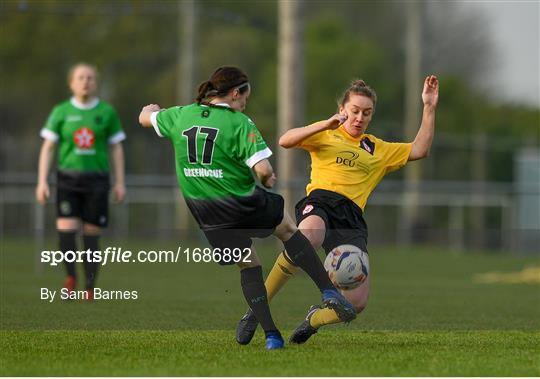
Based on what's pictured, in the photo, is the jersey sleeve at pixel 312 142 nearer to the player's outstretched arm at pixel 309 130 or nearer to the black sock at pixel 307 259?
the player's outstretched arm at pixel 309 130

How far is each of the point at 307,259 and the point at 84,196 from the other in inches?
174

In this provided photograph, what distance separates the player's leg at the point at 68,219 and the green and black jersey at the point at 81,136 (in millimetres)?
127

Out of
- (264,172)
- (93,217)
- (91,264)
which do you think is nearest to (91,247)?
(91,264)

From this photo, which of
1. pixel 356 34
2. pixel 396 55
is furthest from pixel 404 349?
pixel 356 34

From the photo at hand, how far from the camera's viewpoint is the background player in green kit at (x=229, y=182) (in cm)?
758

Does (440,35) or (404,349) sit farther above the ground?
(440,35)

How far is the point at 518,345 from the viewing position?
815cm

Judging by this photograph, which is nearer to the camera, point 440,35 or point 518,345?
point 518,345

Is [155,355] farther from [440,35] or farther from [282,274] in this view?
[440,35]

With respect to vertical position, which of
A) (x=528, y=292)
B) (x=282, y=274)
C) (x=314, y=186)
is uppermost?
(x=314, y=186)

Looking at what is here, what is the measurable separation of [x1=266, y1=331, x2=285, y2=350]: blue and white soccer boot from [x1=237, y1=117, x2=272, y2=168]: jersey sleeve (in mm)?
1009

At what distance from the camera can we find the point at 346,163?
332 inches

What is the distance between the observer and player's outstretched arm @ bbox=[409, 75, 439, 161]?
848 centimetres

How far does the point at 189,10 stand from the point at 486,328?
25.4 meters
